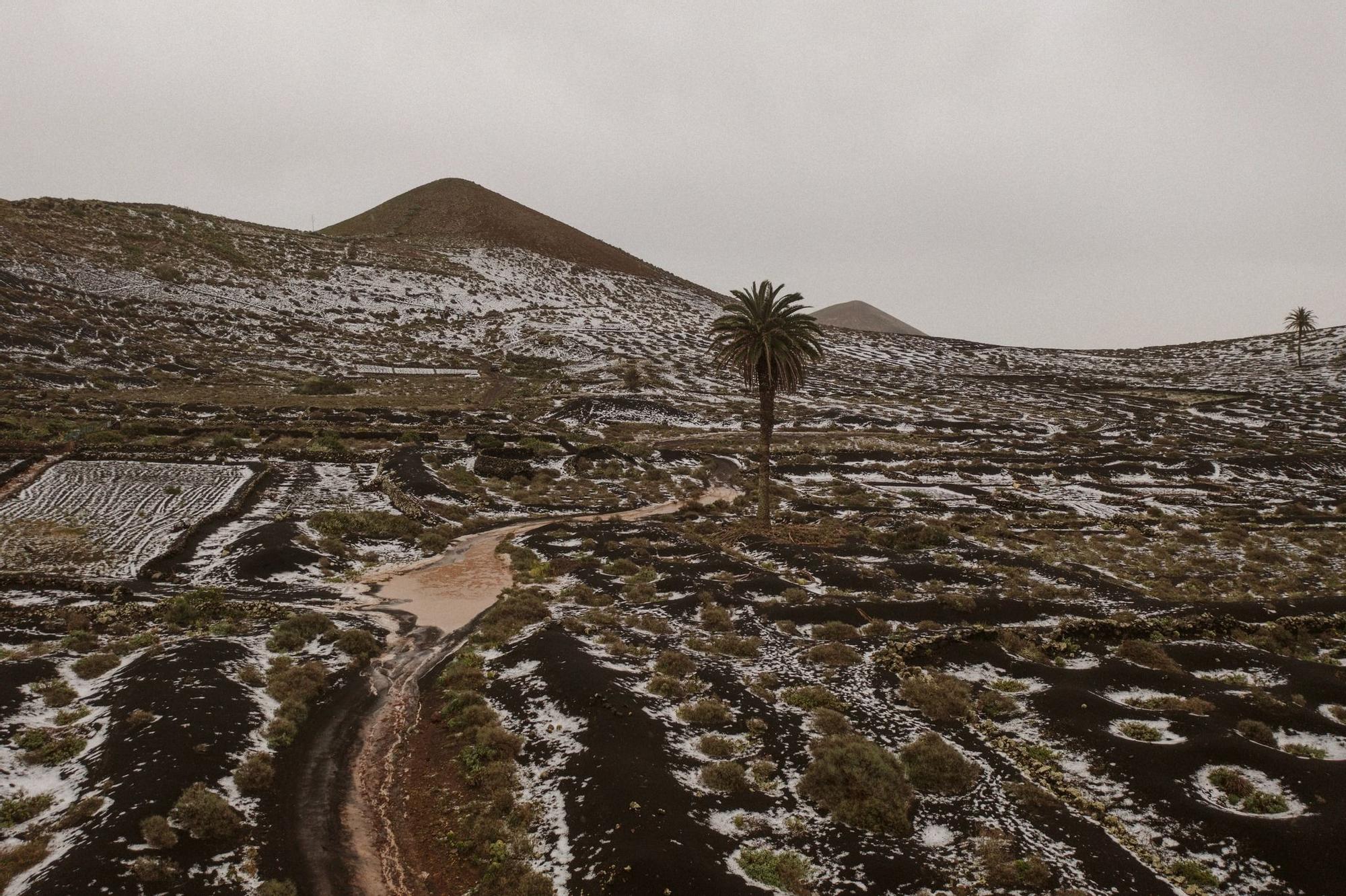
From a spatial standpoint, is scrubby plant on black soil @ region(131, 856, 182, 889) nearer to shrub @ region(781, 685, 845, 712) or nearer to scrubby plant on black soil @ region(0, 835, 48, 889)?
scrubby plant on black soil @ region(0, 835, 48, 889)

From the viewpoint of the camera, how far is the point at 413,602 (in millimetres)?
33750

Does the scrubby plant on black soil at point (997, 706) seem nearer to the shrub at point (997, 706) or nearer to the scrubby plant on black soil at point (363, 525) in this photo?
the shrub at point (997, 706)

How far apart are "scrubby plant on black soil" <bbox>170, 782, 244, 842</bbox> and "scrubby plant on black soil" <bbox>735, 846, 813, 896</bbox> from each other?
475 inches

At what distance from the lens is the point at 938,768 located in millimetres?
18750

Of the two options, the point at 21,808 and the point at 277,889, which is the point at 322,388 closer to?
the point at 21,808

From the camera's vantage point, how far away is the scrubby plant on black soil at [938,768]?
18.3 metres

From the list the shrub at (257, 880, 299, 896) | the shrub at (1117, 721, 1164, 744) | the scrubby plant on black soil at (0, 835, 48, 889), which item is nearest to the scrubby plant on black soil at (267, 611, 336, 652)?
the scrubby plant on black soil at (0, 835, 48, 889)

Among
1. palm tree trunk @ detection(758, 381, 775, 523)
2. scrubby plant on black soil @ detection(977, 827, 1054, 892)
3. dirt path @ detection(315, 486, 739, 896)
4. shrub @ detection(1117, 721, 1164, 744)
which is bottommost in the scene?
dirt path @ detection(315, 486, 739, 896)

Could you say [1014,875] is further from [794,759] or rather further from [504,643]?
[504,643]

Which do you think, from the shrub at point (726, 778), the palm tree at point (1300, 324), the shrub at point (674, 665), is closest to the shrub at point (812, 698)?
the shrub at point (674, 665)

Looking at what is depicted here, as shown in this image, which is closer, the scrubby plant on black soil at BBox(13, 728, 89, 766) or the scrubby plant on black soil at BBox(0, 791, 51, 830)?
the scrubby plant on black soil at BBox(0, 791, 51, 830)

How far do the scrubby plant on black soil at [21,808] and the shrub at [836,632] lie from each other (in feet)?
81.7

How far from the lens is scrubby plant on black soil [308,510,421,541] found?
41562mm

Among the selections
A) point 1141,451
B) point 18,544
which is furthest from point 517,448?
point 1141,451
